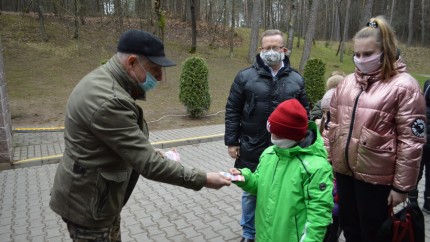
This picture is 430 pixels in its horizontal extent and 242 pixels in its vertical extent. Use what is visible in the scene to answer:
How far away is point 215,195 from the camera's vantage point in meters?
5.12

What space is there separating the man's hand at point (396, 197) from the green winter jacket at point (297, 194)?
20.3 inches

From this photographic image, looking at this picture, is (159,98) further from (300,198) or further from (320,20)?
(320,20)

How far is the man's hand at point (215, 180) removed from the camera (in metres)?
2.26

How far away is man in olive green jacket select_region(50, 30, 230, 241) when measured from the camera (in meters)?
1.90

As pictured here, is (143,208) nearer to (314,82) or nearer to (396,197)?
(396,197)

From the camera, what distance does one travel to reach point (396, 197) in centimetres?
240

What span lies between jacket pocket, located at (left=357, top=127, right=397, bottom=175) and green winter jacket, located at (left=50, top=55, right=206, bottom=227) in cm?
132

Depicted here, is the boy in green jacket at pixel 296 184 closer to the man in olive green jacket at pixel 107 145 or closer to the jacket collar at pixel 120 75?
the man in olive green jacket at pixel 107 145

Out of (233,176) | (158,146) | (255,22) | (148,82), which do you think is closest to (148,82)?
(148,82)

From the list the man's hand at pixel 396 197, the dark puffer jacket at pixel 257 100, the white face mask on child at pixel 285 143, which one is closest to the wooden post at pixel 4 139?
the dark puffer jacket at pixel 257 100

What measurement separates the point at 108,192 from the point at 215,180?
0.67 meters

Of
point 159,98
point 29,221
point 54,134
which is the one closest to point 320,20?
point 159,98

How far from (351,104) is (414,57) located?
124 feet

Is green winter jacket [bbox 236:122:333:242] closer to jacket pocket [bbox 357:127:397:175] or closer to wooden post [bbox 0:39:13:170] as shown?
jacket pocket [bbox 357:127:397:175]
